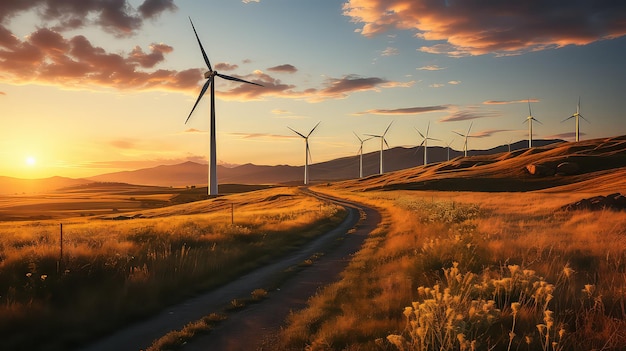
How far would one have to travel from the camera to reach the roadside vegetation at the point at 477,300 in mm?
6562

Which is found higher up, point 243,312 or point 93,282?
point 93,282

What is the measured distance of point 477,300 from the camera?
26.2ft

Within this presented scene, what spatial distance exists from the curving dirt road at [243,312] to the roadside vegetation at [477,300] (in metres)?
0.75

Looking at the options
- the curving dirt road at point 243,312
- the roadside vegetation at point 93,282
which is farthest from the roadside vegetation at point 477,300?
the roadside vegetation at point 93,282

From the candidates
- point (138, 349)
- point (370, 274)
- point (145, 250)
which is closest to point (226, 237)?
point (145, 250)

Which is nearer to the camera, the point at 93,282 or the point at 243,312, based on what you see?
the point at 243,312

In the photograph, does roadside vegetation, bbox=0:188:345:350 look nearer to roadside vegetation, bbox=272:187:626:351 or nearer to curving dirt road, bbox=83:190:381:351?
curving dirt road, bbox=83:190:381:351

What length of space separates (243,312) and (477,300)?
6495 millimetres

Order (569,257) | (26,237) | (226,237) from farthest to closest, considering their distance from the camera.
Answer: (226,237) < (26,237) < (569,257)

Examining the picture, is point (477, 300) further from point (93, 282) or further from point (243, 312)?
point (93, 282)

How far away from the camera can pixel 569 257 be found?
43.6ft

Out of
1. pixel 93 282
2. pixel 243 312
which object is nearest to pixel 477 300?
pixel 243 312

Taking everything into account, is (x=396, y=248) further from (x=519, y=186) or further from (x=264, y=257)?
(x=519, y=186)

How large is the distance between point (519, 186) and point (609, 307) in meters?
106
